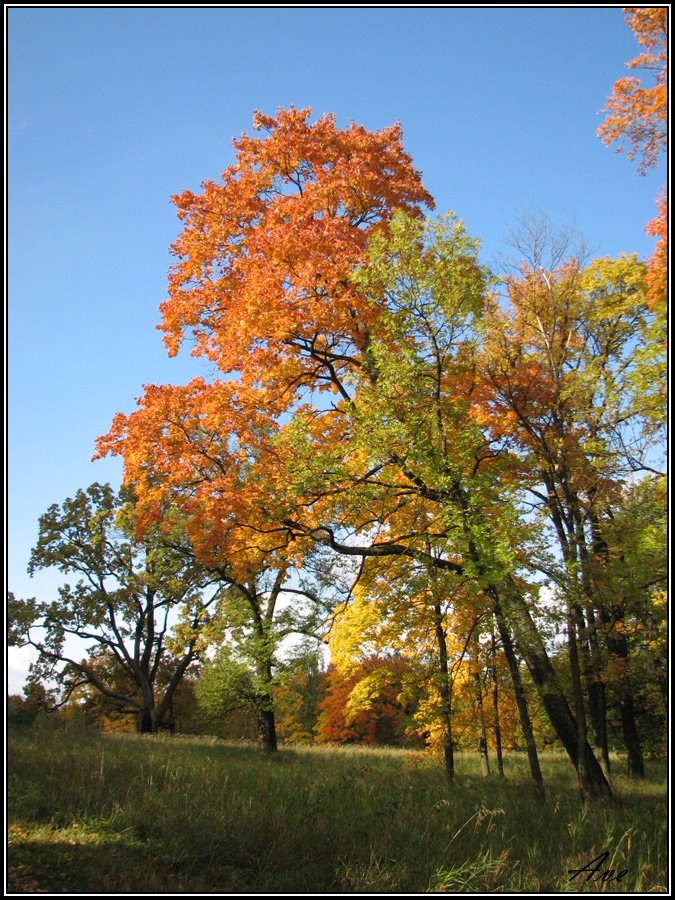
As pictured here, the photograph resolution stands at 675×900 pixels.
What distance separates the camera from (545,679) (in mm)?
12188

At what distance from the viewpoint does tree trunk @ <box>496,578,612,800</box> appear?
10766mm

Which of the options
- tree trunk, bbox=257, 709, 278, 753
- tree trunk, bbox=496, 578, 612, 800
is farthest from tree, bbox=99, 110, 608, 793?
tree trunk, bbox=257, 709, 278, 753

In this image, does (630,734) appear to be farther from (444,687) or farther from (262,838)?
(262,838)

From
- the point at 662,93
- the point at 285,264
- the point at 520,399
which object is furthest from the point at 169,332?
the point at 662,93

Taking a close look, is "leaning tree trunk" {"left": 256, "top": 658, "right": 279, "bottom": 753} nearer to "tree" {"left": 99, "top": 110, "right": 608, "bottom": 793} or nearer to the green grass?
"tree" {"left": 99, "top": 110, "right": 608, "bottom": 793}

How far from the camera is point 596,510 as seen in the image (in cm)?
1501

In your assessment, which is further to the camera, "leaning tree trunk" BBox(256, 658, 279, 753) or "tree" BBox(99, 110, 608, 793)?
A: "leaning tree trunk" BBox(256, 658, 279, 753)

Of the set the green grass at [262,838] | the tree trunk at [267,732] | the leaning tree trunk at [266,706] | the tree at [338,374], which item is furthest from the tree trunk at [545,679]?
the tree trunk at [267,732]

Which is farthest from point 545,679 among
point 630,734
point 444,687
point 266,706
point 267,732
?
point 630,734

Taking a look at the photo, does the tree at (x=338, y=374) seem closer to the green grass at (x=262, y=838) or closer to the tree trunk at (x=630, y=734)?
the green grass at (x=262, y=838)

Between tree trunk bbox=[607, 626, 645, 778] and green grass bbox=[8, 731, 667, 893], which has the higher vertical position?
green grass bbox=[8, 731, 667, 893]

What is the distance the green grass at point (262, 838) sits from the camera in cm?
560

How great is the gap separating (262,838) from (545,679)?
768 cm

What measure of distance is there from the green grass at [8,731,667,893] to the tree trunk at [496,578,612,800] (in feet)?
8.96
